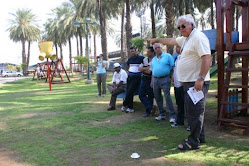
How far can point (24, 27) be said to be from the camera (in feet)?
168

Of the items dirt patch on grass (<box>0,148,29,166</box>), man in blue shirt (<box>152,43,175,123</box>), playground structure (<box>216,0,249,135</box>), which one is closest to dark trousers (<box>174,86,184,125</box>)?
man in blue shirt (<box>152,43,175,123</box>)

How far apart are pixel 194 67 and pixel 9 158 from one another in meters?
3.10

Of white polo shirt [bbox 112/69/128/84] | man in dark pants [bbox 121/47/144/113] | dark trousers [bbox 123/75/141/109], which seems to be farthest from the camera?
white polo shirt [bbox 112/69/128/84]

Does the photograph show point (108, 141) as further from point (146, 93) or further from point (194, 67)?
point (146, 93)

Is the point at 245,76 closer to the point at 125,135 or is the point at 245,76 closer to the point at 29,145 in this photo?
the point at 125,135

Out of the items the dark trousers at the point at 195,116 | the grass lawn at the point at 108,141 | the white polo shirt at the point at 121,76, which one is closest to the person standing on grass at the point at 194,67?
the dark trousers at the point at 195,116

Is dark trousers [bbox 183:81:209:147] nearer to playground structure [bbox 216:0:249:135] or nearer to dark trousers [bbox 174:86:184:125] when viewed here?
playground structure [bbox 216:0:249:135]

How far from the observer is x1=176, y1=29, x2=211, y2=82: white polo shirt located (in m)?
3.71

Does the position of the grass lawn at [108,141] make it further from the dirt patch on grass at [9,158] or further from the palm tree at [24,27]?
the palm tree at [24,27]

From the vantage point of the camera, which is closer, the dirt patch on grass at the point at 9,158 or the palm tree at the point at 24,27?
the dirt patch on grass at the point at 9,158

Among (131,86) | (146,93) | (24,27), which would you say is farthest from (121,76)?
(24,27)

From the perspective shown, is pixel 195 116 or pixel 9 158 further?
pixel 9 158

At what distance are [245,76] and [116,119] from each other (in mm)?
3092

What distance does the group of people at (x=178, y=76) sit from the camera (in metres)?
3.81
